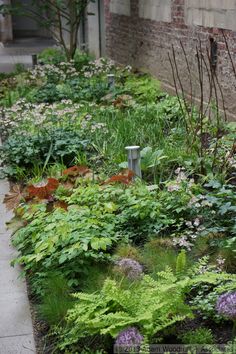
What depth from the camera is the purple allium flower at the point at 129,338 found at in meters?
3.34

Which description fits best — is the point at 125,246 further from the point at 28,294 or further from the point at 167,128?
the point at 167,128

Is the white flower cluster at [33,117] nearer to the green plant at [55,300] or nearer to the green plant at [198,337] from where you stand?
the green plant at [55,300]

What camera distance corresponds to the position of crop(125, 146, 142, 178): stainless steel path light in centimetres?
573

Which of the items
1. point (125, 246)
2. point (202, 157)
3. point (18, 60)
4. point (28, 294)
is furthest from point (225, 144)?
point (18, 60)

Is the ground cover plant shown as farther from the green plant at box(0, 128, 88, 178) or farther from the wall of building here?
the wall of building

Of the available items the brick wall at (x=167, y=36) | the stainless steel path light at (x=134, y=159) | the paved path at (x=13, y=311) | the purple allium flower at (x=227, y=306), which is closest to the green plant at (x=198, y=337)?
the purple allium flower at (x=227, y=306)

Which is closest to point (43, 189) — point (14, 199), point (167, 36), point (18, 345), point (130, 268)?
point (14, 199)

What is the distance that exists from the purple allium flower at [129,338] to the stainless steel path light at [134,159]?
248 cm

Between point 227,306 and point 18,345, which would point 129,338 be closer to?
point 227,306

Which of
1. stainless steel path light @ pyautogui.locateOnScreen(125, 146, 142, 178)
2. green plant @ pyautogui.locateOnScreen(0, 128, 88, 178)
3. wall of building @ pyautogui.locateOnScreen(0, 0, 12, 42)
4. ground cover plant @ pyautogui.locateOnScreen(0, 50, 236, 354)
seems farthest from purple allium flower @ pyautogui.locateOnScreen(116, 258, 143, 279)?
wall of building @ pyautogui.locateOnScreen(0, 0, 12, 42)

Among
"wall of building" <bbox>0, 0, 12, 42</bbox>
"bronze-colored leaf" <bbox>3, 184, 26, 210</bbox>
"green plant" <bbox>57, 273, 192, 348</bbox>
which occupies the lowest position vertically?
"wall of building" <bbox>0, 0, 12, 42</bbox>

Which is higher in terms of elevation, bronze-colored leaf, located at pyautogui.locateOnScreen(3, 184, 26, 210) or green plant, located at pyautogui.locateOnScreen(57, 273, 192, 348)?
green plant, located at pyautogui.locateOnScreen(57, 273, 192, 348)

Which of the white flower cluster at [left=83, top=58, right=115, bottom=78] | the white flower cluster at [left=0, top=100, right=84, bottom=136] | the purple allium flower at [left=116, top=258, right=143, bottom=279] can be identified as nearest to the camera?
the purple allium flower at [left=116, top=258, right=143, bottom=279]

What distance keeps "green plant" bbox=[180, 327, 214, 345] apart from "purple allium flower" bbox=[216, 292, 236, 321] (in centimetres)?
16
